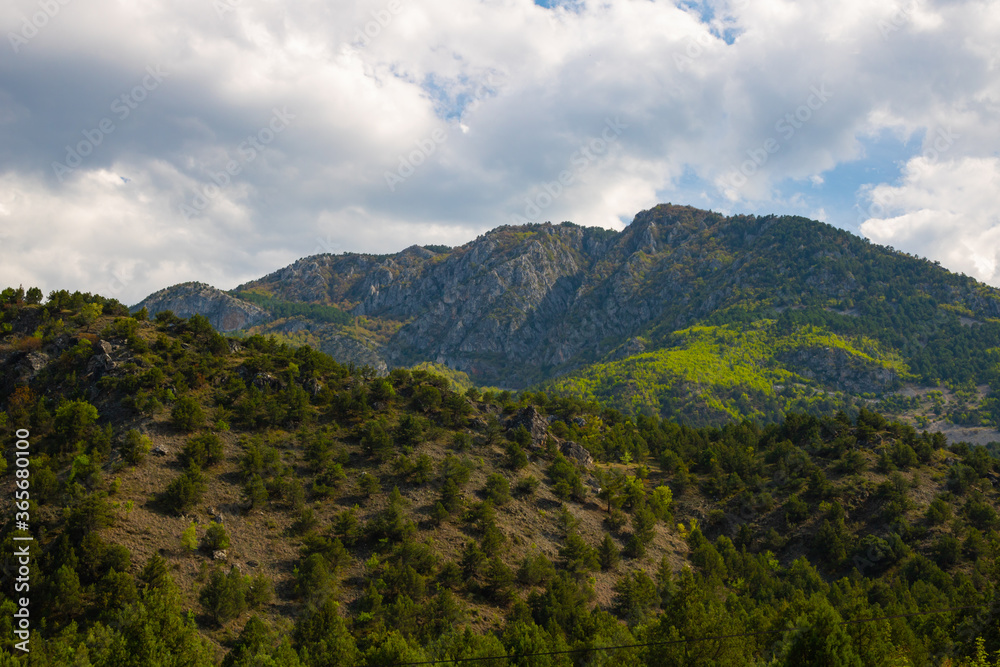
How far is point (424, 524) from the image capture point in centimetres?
6134

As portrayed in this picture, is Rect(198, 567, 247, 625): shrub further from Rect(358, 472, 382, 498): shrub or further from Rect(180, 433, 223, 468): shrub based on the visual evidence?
Rect(358, 472, 382, 498): shrub

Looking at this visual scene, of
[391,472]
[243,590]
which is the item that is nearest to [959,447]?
[391,472]

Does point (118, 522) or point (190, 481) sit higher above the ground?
point (190, 481)

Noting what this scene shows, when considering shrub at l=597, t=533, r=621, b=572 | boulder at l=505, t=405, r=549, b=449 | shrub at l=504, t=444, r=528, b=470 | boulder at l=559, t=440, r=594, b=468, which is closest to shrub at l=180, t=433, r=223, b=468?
shrub at l=504, t=444, r=528, b=470

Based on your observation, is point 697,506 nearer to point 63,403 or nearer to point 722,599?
point 722,599

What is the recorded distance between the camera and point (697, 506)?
82812 millimetres

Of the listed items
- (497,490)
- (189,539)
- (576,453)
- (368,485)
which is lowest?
(189,539)

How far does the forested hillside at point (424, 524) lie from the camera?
39125 mm

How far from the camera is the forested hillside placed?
3912cm

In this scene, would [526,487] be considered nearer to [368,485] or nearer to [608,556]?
[608,556]

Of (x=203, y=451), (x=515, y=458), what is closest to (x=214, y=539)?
(x=203, y=451)

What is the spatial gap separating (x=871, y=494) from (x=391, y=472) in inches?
2789

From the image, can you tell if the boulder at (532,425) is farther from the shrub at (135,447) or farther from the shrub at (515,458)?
the shrub at (135,447)

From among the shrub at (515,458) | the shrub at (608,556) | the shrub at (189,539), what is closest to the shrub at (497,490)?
the shrub at (515,458)
